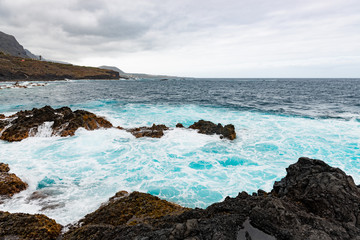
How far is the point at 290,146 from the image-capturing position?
14586mm

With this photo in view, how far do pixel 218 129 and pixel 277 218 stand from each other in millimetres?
13389

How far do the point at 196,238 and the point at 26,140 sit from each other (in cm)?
1735

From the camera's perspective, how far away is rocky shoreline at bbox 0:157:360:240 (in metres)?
3.79

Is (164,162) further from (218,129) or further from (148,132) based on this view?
(218,129)

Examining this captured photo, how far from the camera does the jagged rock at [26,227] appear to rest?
4965 millimetres

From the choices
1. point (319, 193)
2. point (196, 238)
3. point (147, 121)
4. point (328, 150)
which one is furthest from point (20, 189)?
point (328, 150)

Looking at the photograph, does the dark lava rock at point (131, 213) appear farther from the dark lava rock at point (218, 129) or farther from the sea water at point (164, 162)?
the dark lava rock at point (218, 129)

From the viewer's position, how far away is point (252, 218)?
13.4 feet

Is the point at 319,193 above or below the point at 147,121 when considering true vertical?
above

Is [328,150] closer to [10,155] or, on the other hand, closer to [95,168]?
[95,168]

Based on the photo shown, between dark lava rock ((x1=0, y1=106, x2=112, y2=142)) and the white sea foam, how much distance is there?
703 millimetres

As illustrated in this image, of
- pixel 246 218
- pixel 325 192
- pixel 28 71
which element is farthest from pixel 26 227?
pixel 28 71

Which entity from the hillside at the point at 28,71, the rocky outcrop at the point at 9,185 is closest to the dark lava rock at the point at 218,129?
the rocky outcrop at the point at 9,185

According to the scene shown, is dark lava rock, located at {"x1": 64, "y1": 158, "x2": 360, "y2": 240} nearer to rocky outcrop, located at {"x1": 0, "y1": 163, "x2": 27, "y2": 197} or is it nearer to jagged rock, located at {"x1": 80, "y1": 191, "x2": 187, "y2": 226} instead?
jagged rock, located at {"x1": 80, "y1": 191, "x2": 187, "y2": 226}
